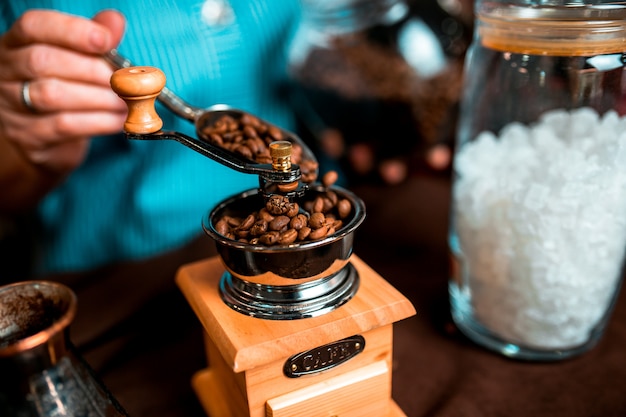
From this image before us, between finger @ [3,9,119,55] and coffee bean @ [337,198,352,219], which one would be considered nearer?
coffee bean @ [337,198,352,219]

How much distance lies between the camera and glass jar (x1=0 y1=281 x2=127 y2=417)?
40 centimetres

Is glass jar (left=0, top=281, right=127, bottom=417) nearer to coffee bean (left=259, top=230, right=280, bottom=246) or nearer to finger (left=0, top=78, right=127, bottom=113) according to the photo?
coffee bean (left=259, top=230, right=280, bottom=246)

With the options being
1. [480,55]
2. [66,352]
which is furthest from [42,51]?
[480,55]

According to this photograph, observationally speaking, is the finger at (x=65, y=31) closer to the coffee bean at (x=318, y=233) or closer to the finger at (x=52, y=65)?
the finger at (x=52, y=65)

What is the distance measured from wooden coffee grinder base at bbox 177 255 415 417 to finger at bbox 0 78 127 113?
0.30 metres

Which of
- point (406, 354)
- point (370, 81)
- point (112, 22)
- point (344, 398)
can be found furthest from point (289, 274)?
point (370, 81)

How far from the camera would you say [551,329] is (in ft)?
2.20

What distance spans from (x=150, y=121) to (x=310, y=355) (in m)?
0.27

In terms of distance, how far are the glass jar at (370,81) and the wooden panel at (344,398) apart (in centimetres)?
65

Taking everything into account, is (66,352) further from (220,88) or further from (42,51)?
(220,88)

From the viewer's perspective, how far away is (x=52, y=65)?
2.27 ft

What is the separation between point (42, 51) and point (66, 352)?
1.44 ft

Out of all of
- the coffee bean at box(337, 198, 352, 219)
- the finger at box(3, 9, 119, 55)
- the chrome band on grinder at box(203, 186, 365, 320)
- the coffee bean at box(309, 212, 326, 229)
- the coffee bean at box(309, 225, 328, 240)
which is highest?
the finger at box(3, 9, 119, 55)

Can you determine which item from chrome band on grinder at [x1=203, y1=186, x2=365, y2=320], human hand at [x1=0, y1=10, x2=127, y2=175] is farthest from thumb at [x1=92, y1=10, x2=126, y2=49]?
chrome band on grinder at [x1=203, y1=186, x2=365, y2=320]
